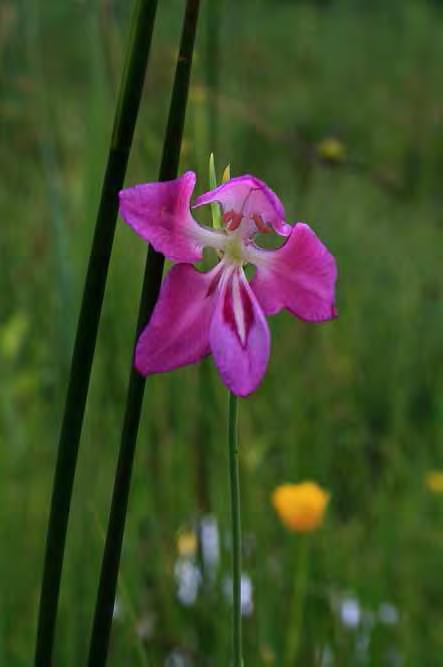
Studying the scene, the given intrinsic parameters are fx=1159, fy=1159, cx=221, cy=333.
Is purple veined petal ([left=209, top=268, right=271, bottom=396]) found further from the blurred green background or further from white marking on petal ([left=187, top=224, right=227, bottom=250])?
the blurred green background

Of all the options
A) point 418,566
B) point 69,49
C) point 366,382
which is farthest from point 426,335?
point 69,49

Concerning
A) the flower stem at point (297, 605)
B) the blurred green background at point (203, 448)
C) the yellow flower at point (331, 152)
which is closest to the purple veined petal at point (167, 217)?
the blurred green background at point (203, 448)

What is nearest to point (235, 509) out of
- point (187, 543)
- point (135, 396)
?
point (135, 396)

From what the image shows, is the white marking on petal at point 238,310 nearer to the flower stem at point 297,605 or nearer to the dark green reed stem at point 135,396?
the dark green reed stem at point 135,396

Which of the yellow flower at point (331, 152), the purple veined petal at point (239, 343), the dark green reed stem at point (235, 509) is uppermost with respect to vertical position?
the yellow flower at point (331, 152)

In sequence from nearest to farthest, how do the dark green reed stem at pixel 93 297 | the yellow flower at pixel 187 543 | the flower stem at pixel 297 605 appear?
the dark green reed stem at pixel 93 297, the flower stem at pixel 297 605, the yellow flower at pixel 187 543

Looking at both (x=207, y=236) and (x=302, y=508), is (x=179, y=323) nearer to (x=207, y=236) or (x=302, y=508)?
(x=207, y=236)
